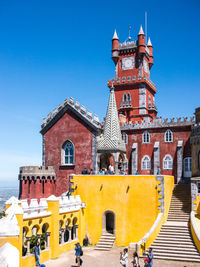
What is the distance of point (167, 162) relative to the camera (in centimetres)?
3422

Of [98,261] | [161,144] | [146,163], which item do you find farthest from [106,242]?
[161,144]

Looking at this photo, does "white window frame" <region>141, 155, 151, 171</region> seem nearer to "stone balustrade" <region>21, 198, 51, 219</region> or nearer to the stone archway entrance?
the stone archway entrance

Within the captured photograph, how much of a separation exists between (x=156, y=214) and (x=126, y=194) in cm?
258

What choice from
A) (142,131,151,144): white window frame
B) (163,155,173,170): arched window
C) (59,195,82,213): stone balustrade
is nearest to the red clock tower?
(142,131,151,144): white window frame

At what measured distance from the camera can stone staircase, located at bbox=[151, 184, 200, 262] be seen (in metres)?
20.6

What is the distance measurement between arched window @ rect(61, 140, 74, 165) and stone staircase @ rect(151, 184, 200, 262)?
1150 centimetres

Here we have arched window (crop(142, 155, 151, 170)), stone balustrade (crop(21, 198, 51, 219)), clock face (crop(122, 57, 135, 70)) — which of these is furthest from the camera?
clock face (crop(122, 57, 135, 70))

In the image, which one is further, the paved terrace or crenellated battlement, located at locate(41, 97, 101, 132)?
crenellated battlement, located at locate(41, 97, 101, 132)

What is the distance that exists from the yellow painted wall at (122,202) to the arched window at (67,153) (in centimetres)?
807

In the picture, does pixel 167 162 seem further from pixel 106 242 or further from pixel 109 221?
pixel 106 242

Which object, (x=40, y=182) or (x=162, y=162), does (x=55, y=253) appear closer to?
(x=40, y=182)

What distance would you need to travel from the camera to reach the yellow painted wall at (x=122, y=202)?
24266 millimetres

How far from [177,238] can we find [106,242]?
5130 millimetres

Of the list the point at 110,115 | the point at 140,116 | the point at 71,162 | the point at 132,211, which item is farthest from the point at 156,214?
the point at 140,116
